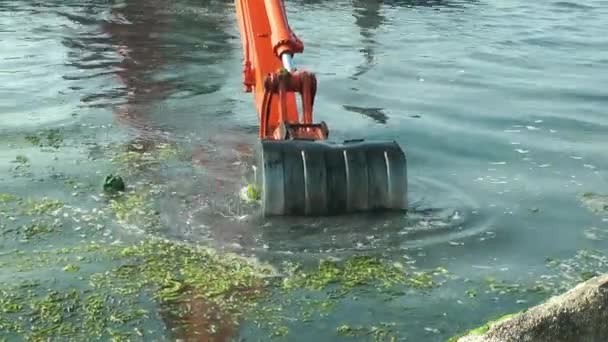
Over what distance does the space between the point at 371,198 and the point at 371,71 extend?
21.7 ft

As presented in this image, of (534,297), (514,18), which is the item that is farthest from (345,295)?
(514,18)

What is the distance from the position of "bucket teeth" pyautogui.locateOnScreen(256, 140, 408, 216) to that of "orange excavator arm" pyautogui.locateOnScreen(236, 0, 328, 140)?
339 mm

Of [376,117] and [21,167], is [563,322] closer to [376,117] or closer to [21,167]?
[21,167]

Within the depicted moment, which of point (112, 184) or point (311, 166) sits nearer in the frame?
point (311, 166)

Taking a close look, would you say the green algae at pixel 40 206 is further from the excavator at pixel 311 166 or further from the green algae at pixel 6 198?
the excavator at pixel 311 166

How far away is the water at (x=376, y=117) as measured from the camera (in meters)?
6.32

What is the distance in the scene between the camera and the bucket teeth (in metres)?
6.39

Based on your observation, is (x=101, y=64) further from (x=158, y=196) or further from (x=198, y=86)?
(x=158, y=196)

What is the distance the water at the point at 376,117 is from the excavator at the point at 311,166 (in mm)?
155

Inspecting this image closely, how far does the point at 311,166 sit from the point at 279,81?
816 millimetres

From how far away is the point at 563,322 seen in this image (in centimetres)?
361

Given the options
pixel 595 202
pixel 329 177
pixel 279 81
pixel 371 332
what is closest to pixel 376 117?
pixel 595 202

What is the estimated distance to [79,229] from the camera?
6.45 meters

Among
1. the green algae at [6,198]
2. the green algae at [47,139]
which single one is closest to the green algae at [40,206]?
the green algae at [6,198]
